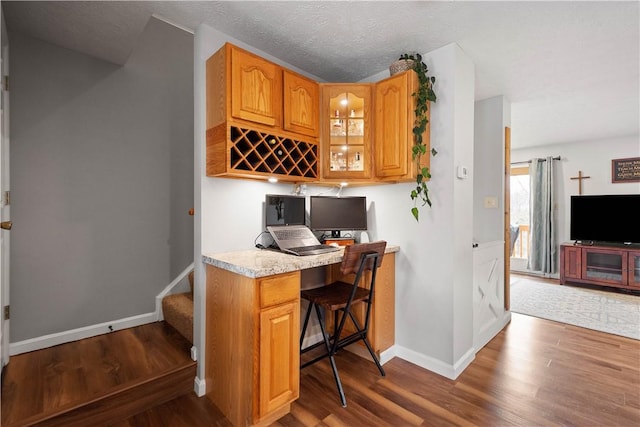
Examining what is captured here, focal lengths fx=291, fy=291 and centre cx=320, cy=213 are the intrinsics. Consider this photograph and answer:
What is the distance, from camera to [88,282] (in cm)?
242

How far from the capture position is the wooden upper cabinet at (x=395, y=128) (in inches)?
86.7

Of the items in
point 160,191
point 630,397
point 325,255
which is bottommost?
point 630,397

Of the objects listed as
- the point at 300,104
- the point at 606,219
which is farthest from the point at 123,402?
the point at 606,219

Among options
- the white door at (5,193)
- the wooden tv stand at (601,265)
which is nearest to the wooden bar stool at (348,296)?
the white door at (5,193)

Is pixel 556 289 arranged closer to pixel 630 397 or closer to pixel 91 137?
pixel 630 397

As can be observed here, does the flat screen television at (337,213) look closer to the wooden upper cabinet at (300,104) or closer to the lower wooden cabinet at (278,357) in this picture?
the wooden upper cabinet at (300,104)

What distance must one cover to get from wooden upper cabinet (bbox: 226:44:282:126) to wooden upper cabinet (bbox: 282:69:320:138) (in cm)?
6

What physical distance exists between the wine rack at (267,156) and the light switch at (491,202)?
2.09 metres

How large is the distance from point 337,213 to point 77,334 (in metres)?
2.34

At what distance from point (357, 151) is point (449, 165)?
734 millimetres

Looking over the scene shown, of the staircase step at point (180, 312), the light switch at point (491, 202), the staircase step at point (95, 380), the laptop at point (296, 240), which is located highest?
the light switch at point (491, 202)

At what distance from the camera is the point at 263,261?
1789 millimetres

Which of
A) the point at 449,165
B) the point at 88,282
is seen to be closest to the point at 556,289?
the point at 449,165

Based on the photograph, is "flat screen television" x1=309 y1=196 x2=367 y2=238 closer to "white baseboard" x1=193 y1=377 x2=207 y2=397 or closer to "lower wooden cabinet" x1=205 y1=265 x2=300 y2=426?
"lower wooden cabinet" x1=205 y1=265 x2=300 y2=426
